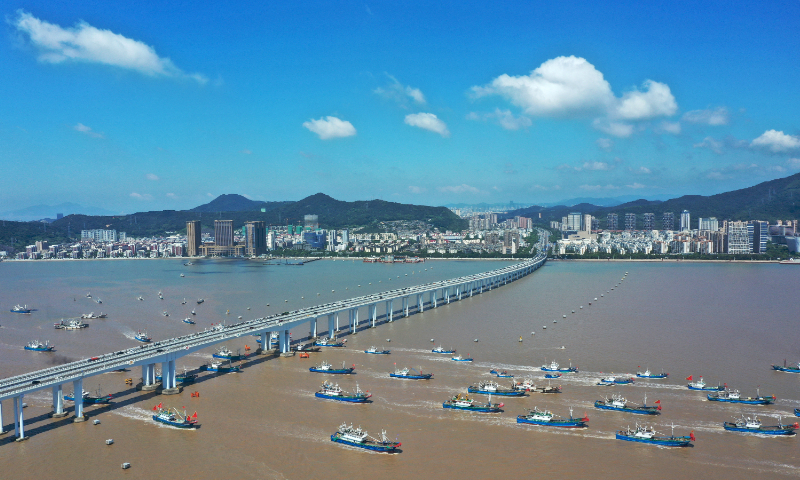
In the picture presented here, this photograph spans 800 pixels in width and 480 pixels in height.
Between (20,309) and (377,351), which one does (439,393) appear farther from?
(20,309)

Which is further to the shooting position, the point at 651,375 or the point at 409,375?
the point at 409,375

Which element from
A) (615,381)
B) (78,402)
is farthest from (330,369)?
(615,381)

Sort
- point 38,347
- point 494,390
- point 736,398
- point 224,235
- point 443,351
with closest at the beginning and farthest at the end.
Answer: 1. point 736,398
2. point 494,390
3. point 443,351
4. point 38,347
5. point 224,235

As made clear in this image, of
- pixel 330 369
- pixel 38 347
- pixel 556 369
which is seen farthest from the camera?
pixel 38 347

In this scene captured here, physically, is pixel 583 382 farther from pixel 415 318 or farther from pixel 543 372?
pixel 415 318

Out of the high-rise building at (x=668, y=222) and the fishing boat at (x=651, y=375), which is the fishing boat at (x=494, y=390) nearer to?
the fishing boat at (x=651, y=375)

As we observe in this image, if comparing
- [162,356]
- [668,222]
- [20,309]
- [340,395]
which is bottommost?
[340,395]

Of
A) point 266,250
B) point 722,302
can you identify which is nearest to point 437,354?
point 722,302

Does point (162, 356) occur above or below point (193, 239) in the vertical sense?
below
